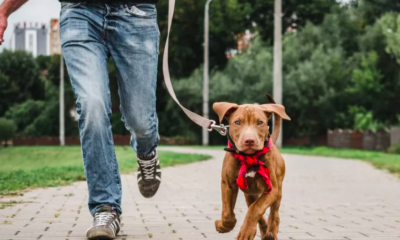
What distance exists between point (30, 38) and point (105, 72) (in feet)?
44.4

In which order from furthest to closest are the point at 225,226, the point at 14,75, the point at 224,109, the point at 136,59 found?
the point at 14,75, the point at 136,59, the point at 225,226, the point at 224,109

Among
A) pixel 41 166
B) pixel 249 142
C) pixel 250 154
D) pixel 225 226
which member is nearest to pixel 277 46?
pixel 41 166

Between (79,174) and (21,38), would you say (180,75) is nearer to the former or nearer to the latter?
(21,38)

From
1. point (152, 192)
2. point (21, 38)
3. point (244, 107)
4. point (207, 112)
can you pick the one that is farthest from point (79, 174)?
point (207, 112)

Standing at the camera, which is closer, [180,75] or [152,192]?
[152,192]

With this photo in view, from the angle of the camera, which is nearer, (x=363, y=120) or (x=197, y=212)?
(x=197, y=212)

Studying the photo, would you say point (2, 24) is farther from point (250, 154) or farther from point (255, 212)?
point (255, 212)

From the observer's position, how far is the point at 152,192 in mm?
5770

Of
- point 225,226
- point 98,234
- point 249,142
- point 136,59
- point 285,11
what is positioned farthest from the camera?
point 285,11

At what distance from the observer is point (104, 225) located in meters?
4.91

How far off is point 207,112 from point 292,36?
753cm

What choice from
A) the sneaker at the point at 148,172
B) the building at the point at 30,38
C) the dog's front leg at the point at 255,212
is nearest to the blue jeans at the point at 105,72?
the sneaker at the point at 148,172

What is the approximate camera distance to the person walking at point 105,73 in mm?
4922

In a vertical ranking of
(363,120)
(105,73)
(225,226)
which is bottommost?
(363,120)
